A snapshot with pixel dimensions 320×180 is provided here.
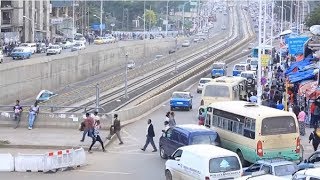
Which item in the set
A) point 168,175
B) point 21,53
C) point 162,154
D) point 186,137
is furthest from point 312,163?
point 21,53

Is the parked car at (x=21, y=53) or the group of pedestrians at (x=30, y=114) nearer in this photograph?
the group of pedestrians at (x=30, y=114)

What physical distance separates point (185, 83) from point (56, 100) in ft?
39.5

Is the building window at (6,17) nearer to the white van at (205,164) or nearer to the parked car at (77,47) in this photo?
the parked car at (77,47)

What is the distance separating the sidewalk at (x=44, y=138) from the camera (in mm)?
26328

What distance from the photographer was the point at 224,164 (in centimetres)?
1894

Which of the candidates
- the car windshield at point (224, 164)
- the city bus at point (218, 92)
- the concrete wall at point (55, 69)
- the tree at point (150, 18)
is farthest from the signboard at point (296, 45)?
the tree at point (150, 18)

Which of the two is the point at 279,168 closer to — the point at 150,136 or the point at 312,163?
the point at 312,163

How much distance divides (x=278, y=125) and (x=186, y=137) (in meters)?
2.88

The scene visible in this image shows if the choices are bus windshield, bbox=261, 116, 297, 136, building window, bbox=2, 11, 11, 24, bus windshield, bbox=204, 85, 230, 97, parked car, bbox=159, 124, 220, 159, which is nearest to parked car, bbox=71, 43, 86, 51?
building window, bbox=2, 11, 11, 24

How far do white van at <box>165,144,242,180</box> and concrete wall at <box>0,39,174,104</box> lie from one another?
1451 inches

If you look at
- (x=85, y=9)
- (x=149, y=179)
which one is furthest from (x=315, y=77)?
(x=85, y=9)

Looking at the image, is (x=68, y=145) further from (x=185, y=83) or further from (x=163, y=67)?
(x=163, y=67)

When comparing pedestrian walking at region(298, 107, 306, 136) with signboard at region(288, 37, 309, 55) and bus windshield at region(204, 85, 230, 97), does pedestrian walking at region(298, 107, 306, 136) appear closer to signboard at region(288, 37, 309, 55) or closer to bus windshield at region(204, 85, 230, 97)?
bus windshield at region(204, 85, 230, 97)

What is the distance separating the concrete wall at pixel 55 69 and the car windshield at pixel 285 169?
1511 inches
